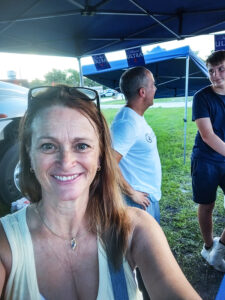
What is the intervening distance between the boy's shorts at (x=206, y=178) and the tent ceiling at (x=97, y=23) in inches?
77.6

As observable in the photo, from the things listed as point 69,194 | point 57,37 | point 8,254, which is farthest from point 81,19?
point 8,254

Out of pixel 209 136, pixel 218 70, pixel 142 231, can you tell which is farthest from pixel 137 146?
pixel 218 70

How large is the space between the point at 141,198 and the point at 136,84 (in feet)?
3.40

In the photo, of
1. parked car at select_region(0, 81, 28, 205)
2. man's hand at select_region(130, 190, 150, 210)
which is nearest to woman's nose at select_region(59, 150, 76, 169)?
man's hand at select_region(130, 190, 150, 210)

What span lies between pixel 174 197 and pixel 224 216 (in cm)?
95

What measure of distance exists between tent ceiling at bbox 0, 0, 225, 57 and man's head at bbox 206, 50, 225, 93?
1038 millimetres

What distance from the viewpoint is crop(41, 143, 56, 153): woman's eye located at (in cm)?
109

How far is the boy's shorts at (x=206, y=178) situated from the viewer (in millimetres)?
2324

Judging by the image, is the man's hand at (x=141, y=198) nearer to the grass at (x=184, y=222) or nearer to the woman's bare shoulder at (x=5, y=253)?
the grass at (x=184, y=222)

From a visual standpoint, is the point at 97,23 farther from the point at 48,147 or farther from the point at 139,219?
the point at 139,219

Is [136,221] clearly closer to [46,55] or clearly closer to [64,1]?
[64,1]

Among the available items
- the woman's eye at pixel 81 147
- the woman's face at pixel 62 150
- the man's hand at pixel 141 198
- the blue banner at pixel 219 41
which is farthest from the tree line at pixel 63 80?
the blue banner at pixel 219 41

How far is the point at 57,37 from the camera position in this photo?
376cm

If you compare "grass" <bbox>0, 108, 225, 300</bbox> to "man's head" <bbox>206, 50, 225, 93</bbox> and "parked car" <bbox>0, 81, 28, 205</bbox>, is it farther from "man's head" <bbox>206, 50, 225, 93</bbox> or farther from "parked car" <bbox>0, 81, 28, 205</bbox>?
"man's head" <bbox>206, 50, 225, 93</bbox>
